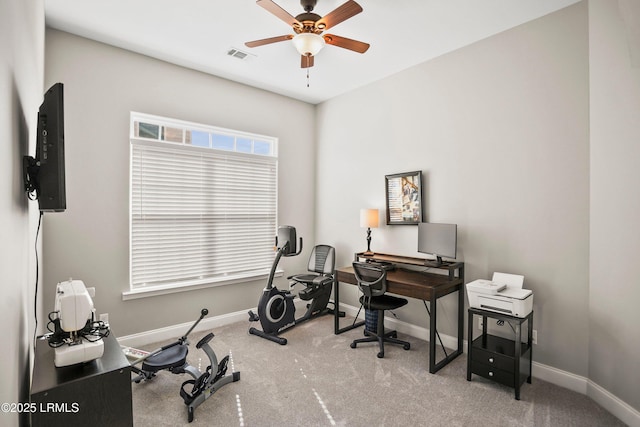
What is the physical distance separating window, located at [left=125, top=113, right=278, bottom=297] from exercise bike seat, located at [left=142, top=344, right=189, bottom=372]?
104 cm

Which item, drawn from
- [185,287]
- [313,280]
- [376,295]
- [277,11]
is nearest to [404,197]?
[376,295]

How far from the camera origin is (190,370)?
2.55 metres

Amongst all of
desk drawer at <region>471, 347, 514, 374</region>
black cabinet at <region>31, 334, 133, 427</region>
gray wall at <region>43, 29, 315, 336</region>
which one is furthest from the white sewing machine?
desk drawer at <region>471, 347, 514, 374</region>

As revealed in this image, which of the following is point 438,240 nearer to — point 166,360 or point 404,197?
point 404,197

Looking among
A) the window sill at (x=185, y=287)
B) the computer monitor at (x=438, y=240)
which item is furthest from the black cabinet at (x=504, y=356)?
the window sill at (x=185, y=287)

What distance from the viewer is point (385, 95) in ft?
13.3

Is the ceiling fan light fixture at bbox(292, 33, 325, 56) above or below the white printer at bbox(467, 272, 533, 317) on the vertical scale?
above

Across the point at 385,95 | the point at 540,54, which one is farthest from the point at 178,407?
the point at 540,54

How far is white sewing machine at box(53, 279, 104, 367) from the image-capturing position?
4.82 feet

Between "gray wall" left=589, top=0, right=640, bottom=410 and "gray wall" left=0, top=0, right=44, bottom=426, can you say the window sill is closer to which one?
"gray wall" left=0, top=0, right=44, bottom=426

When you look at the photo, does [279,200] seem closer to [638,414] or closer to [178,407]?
[178,407]

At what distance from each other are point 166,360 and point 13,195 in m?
1.78

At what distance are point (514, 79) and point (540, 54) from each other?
0.83 feet

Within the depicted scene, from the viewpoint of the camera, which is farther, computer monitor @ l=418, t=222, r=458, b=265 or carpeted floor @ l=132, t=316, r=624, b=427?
computer monitor @ l=418, t=222, r=458, b=265
